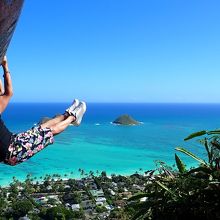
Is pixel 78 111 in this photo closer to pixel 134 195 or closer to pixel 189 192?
pixel 134 195

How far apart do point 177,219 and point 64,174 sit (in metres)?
35.3

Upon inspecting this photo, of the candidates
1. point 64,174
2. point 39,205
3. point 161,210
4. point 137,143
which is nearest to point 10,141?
point 161,210

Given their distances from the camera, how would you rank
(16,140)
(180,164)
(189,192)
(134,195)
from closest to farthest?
(16,140)
(189,192)
(134,195)
(180,164)

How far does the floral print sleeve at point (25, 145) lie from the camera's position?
67.0 inches

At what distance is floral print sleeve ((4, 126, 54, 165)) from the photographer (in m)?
1.70

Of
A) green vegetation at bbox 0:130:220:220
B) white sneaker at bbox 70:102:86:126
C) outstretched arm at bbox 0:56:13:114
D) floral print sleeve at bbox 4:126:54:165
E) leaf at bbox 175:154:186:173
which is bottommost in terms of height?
green vegetation at bbox 0:130:220:220

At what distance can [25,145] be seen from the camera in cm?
175

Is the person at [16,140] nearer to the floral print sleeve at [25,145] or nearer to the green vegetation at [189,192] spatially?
the floral print sleeve at [25,145]

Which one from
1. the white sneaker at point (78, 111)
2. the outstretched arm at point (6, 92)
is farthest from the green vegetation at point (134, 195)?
the outstretched arm at point (6, 92)

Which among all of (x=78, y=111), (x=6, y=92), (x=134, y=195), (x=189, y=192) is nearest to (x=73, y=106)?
(x=78, y=111)

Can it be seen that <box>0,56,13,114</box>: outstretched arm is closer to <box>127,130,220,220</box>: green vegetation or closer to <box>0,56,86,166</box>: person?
<box>0,56,86,166</box>: person

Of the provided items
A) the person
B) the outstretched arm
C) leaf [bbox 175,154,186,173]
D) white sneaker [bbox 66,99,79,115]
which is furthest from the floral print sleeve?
leaf [bbox 175,154,186,173]

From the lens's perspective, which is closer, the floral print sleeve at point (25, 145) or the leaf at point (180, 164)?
the floral print sleeve at point (25, 145)

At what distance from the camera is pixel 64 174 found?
36.6 meters
